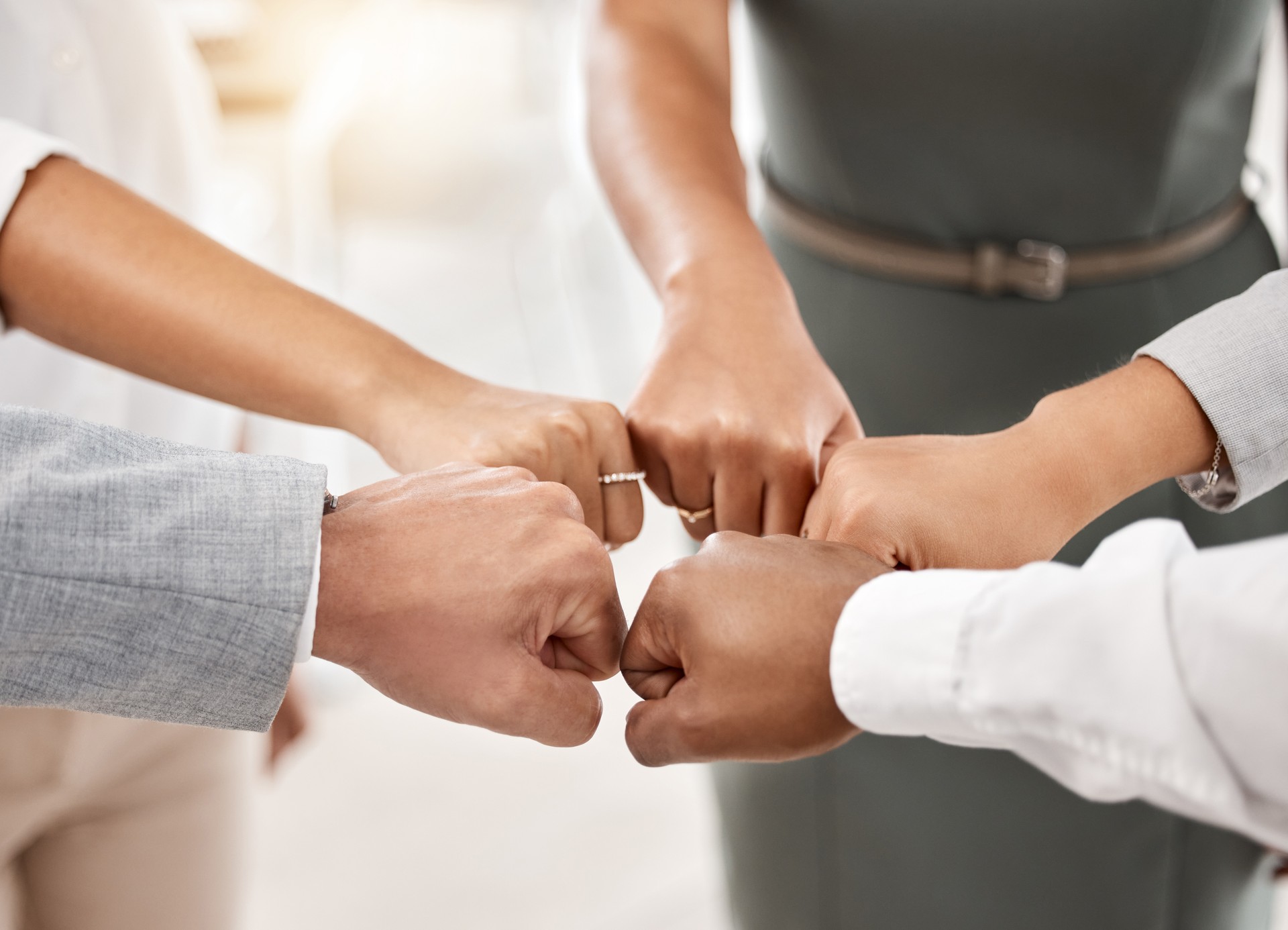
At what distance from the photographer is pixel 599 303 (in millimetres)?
3023

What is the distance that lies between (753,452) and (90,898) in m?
0.73

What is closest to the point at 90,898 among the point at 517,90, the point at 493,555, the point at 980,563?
the point at 493,555

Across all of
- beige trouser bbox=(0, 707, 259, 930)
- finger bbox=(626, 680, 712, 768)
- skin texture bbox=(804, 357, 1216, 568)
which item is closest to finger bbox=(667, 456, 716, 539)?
skin texture bbox=(804, 357, 1216, 568)

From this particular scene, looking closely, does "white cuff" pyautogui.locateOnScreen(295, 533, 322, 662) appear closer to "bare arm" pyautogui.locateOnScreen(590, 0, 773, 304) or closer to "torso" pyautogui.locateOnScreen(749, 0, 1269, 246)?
"bare arm" pyautogui.locateOnScreen(590, 0, 773, 304)

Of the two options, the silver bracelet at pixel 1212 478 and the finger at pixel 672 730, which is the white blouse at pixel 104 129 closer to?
the finger at pixel 672 730

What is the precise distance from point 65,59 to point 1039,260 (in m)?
0.95

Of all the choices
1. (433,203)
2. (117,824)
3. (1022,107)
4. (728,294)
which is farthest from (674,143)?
(433,203)

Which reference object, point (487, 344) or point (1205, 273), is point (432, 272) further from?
point (1205, 273)

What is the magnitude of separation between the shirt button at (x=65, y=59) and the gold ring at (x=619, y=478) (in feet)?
2.16

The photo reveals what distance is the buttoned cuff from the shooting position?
0.91m

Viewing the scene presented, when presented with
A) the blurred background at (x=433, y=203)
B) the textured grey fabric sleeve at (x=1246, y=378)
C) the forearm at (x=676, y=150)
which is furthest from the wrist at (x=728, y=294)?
the blurred background at (x=433, y=203)

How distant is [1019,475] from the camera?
2.63 feet

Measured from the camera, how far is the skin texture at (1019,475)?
0.79 m

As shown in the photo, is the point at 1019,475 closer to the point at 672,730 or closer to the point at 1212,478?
the point at 1212,478
